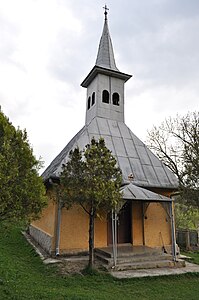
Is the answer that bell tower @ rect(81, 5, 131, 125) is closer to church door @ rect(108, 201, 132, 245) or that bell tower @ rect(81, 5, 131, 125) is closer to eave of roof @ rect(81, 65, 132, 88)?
eave of roof @ rect(81, 65, 132, 88)

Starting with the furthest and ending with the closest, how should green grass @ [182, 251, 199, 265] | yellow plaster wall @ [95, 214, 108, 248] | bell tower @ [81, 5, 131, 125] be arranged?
bell tower @ [81, 5, 131, 125] < yellow plaster wall @ [95, 214, 108, 248] < green grass @ [182, 251, 199, 265]

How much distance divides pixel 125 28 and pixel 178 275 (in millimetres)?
9209

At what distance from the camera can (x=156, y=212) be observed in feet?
34.9

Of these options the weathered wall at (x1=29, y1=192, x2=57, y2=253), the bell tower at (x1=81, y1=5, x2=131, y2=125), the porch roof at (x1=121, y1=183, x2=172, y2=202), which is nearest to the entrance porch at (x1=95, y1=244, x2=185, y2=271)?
the weathered wall at (x1=29, y1=192, x2=57, y2=253)

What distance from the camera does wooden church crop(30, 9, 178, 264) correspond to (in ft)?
29.1

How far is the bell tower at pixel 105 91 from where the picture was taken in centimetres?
1359

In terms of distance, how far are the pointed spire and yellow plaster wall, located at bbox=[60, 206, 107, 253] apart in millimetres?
9467

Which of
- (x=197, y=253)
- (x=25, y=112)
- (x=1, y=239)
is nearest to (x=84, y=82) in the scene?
(x=25, y=112)

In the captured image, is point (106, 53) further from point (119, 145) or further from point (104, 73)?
point (119, 145)

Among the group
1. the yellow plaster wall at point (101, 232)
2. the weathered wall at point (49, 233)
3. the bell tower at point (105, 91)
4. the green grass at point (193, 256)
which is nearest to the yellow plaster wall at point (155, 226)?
the green grass at point (193, 256)

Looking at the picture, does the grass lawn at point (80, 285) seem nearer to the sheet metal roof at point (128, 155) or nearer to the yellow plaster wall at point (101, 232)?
the yellow plaster wall at point (101, 232)

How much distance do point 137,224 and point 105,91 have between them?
7.67 metres

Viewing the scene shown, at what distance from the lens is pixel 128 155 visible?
11188mm

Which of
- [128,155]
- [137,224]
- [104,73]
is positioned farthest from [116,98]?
[137,224]
